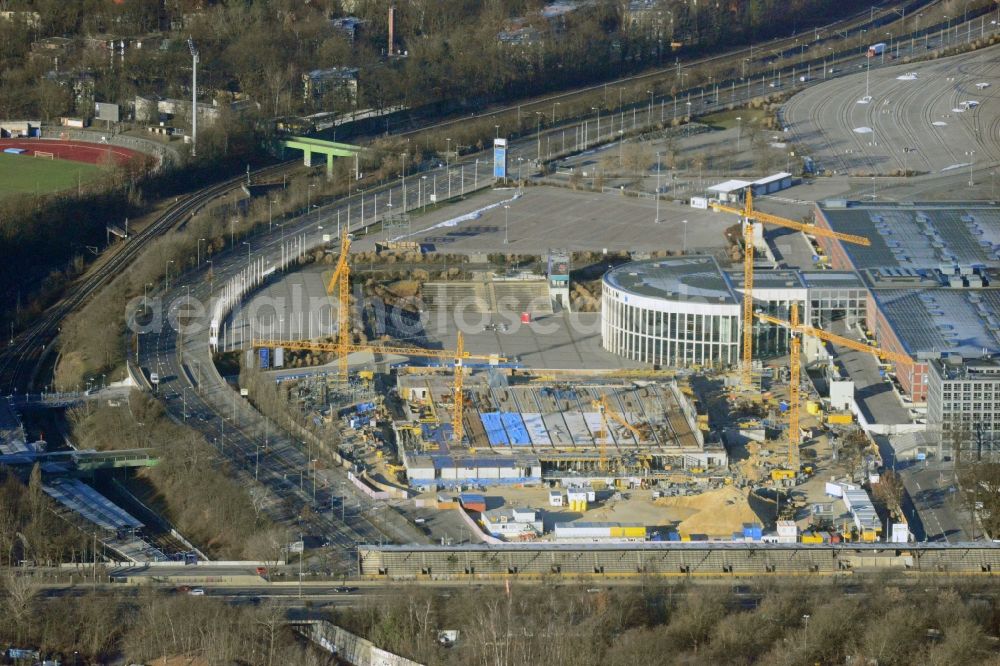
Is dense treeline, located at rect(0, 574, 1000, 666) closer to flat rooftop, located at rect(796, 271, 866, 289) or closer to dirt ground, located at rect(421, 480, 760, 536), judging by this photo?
dirt ground, located at rect(421, 480, 760, 536)

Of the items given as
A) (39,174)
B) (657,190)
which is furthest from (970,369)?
(39,174)

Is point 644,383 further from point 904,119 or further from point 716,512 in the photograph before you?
point 904,119

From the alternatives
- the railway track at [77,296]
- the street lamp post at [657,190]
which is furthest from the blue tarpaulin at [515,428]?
the street lamp post at [657,190]

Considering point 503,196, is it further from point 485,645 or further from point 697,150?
point 485,645

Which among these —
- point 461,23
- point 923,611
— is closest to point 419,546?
point 923,611

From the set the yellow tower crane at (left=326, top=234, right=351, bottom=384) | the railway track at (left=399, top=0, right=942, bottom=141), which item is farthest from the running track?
the yellow tower crane at (left=326, top=234, right=351, bottom=384)

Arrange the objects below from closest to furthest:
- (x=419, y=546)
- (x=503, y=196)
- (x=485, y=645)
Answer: (x=485, y=645) → (x=419, y=546) → (x=503, y=196)

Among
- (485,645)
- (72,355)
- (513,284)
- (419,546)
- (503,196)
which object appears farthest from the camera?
(503,196)
